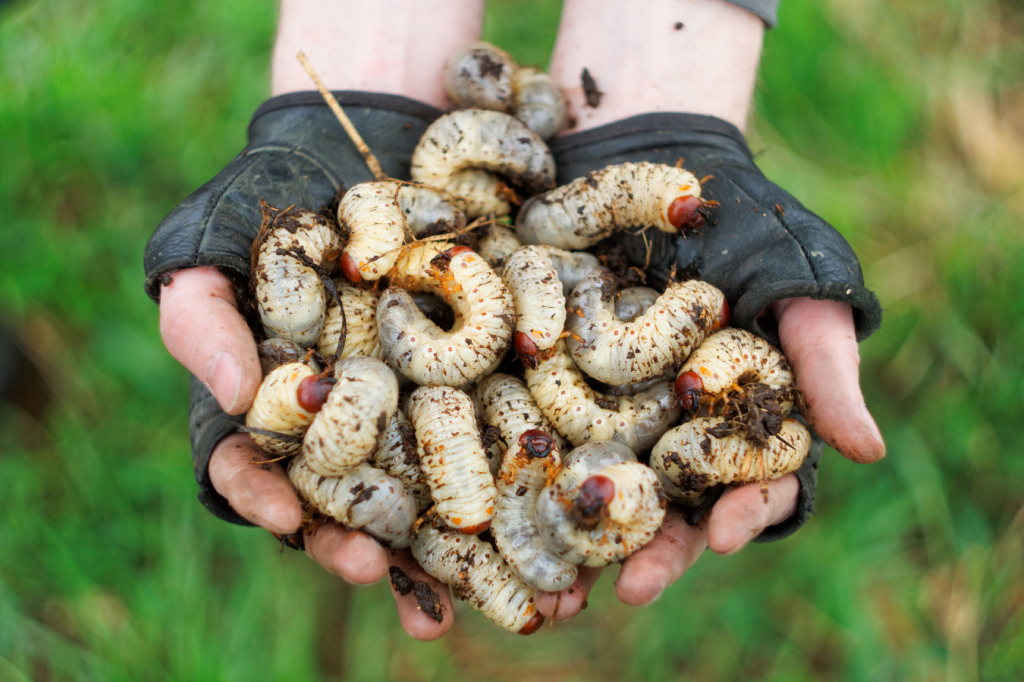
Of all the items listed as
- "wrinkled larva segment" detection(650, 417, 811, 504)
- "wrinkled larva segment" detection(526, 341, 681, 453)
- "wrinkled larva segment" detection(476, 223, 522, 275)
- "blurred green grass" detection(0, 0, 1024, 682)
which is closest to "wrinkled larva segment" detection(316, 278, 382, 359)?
"wrinkled larva segment" detection(476, 223, 522, 275)

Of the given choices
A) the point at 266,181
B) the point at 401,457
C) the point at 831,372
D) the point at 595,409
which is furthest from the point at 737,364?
the point at 266,181

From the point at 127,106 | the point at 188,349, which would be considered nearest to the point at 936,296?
the point at 188,349

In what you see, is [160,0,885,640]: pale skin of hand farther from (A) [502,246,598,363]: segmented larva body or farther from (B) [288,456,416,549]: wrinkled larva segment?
(A) [502,246,598,363]: segmented larva body

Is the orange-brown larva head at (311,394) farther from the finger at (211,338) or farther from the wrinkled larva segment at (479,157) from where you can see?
the wrinkled larva segment at (479,157)

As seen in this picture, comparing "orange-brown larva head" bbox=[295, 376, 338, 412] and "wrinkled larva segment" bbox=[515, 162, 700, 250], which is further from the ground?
"wrinkled larva segment" bbox=[515, 162, 700, 250]

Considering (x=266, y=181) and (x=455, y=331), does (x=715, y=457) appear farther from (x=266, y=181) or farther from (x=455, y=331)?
(x=266, y=181)

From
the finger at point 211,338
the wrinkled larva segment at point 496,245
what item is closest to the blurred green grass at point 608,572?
the finger at point 211,338
